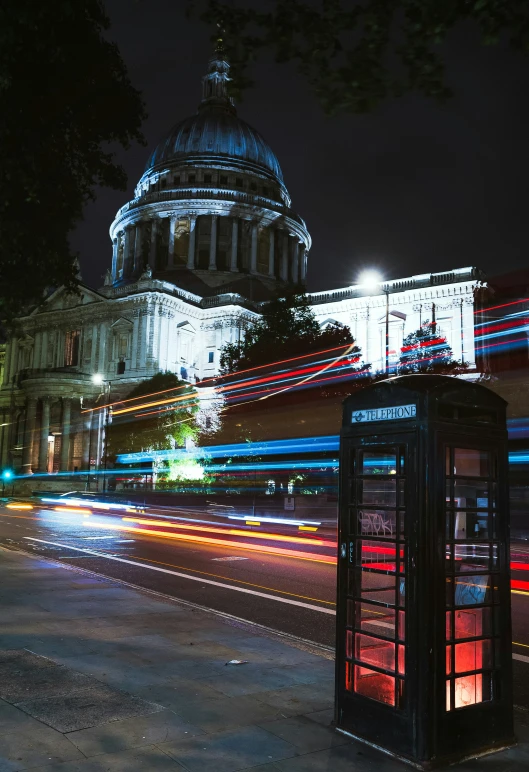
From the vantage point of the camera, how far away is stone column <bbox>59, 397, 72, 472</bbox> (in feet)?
234

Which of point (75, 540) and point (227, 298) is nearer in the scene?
point (75, 540)

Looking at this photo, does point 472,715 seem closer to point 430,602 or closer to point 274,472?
point 430,602

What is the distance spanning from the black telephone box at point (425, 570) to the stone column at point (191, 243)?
8775 cm

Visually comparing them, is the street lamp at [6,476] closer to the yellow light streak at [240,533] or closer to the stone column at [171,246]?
the stone column at [171,246]

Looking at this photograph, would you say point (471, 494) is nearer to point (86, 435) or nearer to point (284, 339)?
point (284, 339)

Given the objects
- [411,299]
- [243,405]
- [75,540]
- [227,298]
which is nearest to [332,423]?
[243,405]

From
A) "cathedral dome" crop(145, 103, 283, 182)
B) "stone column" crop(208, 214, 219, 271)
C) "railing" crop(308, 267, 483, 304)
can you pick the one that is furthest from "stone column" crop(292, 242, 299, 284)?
"railing" crop(308, 267, 483, 304)

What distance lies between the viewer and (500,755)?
4895mm

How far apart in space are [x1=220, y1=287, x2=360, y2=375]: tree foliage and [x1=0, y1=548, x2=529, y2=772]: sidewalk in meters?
39.2

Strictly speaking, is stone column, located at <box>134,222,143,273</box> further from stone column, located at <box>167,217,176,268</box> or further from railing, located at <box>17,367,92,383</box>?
railing, located at <box>17,367,92,383</box>

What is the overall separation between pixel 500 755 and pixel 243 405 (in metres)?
41.9

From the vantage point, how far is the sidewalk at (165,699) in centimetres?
463

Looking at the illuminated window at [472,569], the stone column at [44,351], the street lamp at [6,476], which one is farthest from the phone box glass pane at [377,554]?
the stone column at [44,351]

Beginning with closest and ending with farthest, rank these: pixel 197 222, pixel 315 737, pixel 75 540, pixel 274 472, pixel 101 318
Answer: pixel 315 737 < pixel 75 540 < pixel 274 472 < pixel 101 318 < pixel 197 222
